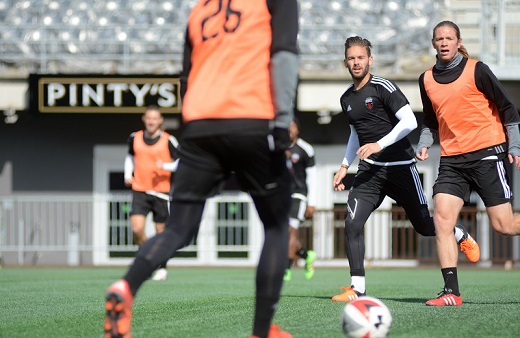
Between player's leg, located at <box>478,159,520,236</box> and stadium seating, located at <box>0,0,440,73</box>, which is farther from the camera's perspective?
stadium seating, located at <box>0,0,440,73</box>

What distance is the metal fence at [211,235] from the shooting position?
68.1 feet

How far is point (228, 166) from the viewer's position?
4.94 metres

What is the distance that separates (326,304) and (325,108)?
12.9 meters

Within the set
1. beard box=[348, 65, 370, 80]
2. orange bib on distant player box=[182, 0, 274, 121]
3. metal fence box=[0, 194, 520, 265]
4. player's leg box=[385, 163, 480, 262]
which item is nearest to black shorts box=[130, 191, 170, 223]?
player's leg box=[385, 163, 480, 262]

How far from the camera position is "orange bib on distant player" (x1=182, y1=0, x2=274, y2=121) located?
483 centimetres

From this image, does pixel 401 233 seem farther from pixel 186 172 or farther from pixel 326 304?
pixel 186 172

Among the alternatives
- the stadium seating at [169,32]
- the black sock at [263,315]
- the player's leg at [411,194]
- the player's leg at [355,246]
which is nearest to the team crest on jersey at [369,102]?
the player's leg at [411,194]

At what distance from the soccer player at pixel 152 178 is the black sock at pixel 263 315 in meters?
8.74

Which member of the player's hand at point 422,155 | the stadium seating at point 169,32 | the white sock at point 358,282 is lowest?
the white sock at point 358,282

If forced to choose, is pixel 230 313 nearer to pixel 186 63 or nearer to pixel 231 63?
pixel 186 63

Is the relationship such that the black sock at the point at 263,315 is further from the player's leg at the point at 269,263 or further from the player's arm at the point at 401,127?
the player's arm at the point at 401,127

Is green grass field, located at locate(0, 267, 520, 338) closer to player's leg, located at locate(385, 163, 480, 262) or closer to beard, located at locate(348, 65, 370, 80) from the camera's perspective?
player's leg, located at locate(385, 163, 480, 262)

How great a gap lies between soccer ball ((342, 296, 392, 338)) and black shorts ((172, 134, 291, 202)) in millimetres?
1024

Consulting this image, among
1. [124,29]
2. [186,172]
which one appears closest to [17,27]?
[124,29]
